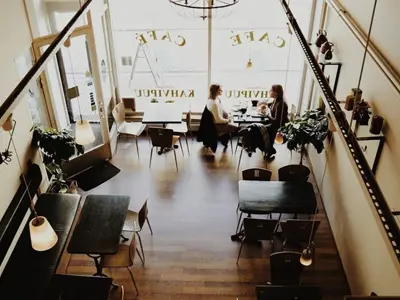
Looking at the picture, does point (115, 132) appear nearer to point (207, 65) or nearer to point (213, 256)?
point (207, 65)

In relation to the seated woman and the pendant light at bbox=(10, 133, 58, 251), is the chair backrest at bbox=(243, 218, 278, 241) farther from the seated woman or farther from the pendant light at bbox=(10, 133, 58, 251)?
the seated woman

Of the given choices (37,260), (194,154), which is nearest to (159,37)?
(194,154)

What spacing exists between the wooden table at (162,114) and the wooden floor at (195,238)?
0.69 meters

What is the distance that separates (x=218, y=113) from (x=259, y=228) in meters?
2.85

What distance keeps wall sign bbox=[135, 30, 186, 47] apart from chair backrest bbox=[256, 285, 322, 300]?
17.2 ft

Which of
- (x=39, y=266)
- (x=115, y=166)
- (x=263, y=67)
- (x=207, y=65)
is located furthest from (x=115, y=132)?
(x=39, y=266)

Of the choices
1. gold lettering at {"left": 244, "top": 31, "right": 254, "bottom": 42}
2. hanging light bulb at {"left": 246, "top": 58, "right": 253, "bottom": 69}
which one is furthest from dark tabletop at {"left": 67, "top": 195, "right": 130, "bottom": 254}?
gold lettering at {"left": 244, "top": 31, "right": 254, "bottom": 42}

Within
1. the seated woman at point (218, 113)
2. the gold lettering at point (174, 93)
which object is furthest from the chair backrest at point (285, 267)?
the gold lettering at point (174, 93)

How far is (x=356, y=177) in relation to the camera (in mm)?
3404

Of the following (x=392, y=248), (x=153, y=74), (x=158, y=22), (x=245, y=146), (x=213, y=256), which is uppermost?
(x=392, y=248)

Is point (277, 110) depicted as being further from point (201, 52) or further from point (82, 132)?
point (82, 132)

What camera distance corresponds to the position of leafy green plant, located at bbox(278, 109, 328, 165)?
5922 millimetres

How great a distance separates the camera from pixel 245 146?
7.16 metres

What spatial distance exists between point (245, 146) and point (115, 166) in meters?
2.37
